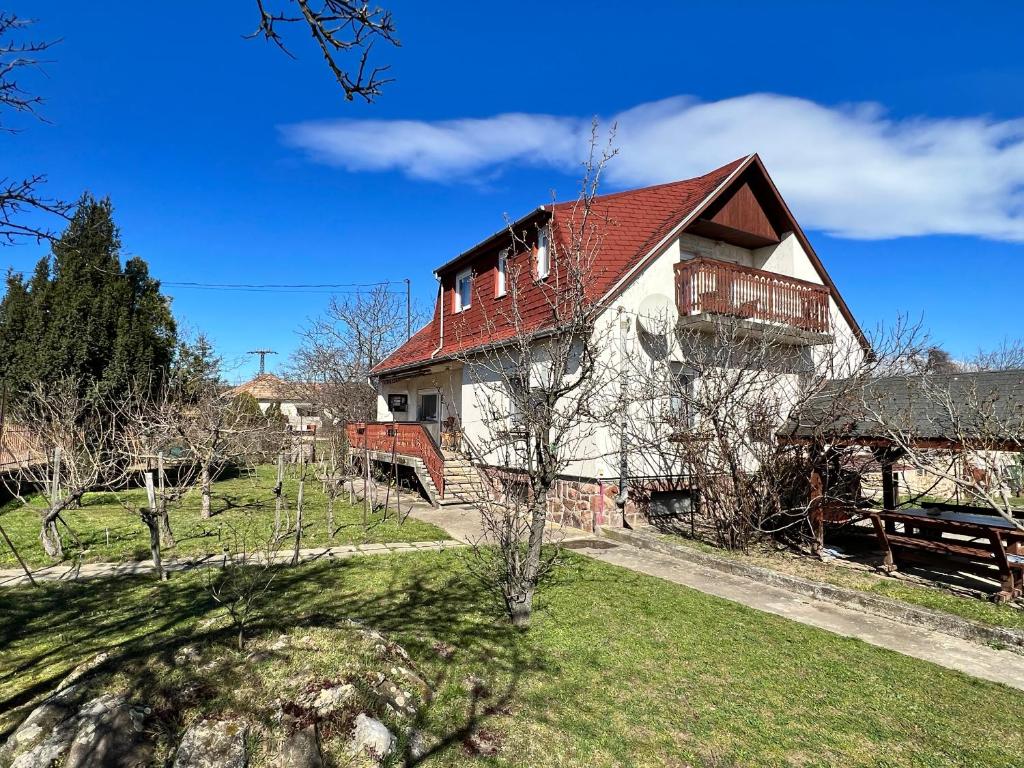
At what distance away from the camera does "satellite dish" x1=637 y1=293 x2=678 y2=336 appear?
40.3 feet

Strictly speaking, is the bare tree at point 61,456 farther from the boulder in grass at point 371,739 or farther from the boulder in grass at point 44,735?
the boulder in grass at point 371,739

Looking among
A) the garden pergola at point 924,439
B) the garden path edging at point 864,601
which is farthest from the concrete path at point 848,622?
the garden pergola at point 924,439

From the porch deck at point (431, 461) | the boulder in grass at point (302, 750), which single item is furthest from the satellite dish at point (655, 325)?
the boulder in grass at point (302, 750)

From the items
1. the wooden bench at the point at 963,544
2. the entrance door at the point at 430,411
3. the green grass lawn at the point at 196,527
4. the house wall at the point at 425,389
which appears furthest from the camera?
the entrance door at the point at 430,411

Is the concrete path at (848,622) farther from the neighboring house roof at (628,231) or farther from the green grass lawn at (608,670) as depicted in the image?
the neighboring house roof at (628,231)

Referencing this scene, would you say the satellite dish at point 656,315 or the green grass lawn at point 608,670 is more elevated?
the satellite dish at point 656,315

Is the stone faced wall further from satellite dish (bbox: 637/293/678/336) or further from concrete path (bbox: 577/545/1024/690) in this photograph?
satellite dish (bbox: 637/293/678/336)

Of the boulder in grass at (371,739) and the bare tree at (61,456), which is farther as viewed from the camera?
the bare tree at (61,456)

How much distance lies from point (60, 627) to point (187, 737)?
11.0ft

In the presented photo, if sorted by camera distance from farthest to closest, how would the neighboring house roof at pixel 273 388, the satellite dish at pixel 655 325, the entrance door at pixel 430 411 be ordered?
the neighboring house roof at pixel 273 388 < the entrance door at pixel 430 411 < the satellite dish at pixel 655 325

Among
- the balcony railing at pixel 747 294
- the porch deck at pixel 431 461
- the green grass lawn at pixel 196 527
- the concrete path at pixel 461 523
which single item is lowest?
the concrete path at pixel 461 523

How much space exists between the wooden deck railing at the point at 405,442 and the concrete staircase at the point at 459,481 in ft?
0.94

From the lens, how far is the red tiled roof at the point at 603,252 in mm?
12445

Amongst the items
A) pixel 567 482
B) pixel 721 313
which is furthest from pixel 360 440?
pixel 721 313
